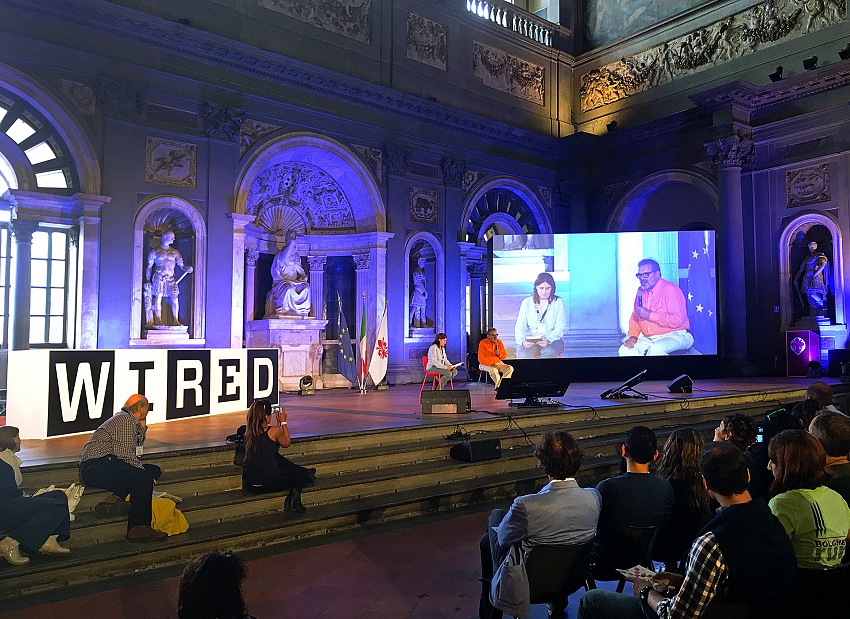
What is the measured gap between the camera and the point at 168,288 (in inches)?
422

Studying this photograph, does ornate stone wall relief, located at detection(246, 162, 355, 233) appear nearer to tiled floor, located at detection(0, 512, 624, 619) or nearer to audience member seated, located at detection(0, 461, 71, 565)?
audience member seated, located at detection(0, 461, 71, 565)

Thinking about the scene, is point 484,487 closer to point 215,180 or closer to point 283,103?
point 215,180

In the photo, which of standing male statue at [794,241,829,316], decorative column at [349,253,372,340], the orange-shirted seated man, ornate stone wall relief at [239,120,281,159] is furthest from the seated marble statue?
standing male statue at [794,241,829,316]

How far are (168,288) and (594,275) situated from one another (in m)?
8.14

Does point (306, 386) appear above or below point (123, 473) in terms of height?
above

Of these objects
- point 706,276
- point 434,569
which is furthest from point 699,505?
point 706,276

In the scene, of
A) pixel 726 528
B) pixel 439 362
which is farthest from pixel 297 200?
pixel 726 528

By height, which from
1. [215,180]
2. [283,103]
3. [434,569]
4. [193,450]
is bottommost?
[434,569]

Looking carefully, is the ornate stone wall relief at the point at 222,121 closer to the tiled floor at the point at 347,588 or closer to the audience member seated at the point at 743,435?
the tiled floor at the point at 347,588

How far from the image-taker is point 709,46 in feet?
49.2

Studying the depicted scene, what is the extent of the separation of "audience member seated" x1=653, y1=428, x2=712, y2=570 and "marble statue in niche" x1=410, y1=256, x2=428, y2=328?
34.7 feet

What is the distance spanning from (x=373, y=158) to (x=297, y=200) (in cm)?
179

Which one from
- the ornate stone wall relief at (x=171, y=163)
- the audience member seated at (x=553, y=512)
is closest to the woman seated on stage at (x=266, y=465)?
the audience member seated at (x=553, y=512)

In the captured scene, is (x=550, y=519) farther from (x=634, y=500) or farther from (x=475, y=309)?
(x=475, y=309)
